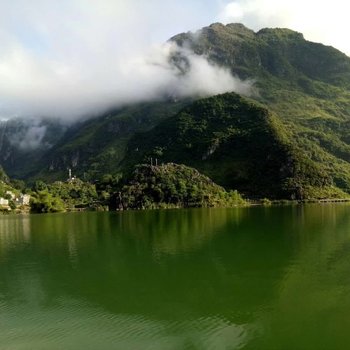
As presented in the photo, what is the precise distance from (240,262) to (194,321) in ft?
76.2

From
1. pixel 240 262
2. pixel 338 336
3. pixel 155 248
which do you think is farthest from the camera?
pixel 155 248

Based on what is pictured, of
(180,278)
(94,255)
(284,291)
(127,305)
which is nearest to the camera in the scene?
(127,305)

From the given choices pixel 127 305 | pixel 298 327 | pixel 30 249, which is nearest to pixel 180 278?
pixel 127 305

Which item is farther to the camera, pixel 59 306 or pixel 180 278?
pixel 180 278

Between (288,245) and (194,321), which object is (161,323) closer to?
(194,321)

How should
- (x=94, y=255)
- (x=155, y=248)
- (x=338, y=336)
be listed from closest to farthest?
Answer: 1. (x=338, y=336)
2. (x=94, y=255)
3. (x=155, y=248)

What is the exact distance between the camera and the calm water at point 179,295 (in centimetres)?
3097

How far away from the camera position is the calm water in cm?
3097

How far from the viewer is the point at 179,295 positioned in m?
41.4

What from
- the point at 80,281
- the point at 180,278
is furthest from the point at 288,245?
the point at 80,281

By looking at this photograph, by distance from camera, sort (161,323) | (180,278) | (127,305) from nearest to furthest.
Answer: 1. (161,323)
2. (127,305)
3. (180,278)

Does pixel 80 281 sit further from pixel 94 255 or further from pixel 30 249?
pixel 30 249

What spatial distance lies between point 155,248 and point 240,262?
59.2 feet

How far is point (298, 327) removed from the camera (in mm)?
31906
